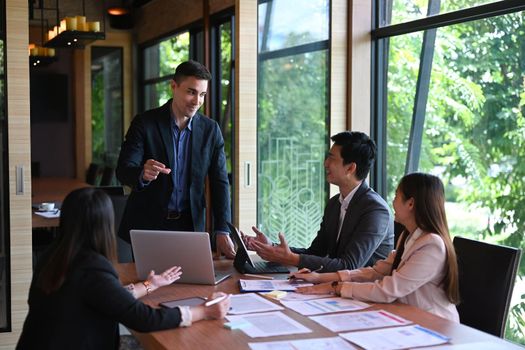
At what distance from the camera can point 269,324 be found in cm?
225

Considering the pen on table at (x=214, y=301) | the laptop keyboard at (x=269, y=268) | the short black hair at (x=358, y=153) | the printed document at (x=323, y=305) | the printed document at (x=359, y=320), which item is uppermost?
the short black hair at (x=358, y=153)

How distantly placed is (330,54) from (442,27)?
2.89 feet

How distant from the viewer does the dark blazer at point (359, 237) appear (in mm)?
2994

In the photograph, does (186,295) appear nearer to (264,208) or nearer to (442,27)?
(442,27)

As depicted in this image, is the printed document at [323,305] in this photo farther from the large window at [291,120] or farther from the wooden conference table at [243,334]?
the large window at [291,120]

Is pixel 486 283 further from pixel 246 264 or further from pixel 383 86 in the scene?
pixel 383 86

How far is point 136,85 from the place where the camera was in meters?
9.48

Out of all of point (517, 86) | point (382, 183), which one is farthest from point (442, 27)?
point (382, 183)

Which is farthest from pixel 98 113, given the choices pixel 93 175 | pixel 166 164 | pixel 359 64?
pixel 166 164

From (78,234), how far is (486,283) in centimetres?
141

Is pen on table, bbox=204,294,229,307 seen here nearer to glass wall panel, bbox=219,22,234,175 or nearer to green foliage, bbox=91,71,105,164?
glass wall panel, bbox=219,22,234,175

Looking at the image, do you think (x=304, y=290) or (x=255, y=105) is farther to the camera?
(x=255, y=105)

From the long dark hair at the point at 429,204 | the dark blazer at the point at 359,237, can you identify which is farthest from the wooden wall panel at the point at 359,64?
the long dark hair at the point at 429,204

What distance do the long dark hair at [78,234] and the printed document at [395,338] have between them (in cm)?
74
